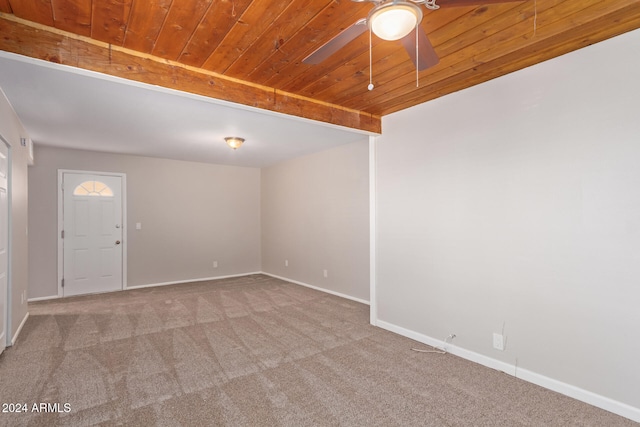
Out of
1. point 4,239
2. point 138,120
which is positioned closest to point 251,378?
point 4,239

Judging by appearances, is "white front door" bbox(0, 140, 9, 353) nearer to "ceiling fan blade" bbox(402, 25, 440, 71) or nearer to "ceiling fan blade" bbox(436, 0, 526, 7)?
"ceiling fan blade" bbox(402, 25, 440, 71)

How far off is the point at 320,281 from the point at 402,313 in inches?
89.7

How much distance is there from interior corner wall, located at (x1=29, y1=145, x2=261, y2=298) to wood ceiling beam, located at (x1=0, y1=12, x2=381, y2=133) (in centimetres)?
393

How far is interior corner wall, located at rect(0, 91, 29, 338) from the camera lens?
3.20 meters

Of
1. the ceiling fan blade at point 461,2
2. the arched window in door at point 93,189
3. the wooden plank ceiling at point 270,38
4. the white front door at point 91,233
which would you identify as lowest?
the white front door at point 91,233

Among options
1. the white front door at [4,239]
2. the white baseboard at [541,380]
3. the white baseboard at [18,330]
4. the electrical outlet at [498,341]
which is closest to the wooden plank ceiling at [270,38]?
the white front door at [4,239]

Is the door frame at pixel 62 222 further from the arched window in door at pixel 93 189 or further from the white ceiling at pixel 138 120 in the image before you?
the white ceiling at pixel 138 120

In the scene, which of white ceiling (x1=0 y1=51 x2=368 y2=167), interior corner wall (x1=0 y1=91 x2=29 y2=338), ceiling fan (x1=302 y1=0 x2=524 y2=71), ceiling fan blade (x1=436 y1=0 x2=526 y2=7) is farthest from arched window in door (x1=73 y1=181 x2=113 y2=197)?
ceiling fan blade (x1=436 y1=0 x2=526 y2=7)

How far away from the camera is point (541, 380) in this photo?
2.52 meters

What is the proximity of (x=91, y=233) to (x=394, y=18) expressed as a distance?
5.96m

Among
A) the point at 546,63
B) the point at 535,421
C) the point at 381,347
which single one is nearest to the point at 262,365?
the point at 381,347

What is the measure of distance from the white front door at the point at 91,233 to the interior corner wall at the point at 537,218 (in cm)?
491

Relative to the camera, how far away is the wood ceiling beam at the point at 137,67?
6.77 ft

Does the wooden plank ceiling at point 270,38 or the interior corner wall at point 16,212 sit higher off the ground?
the wooden plank ceiling at point 270,38
